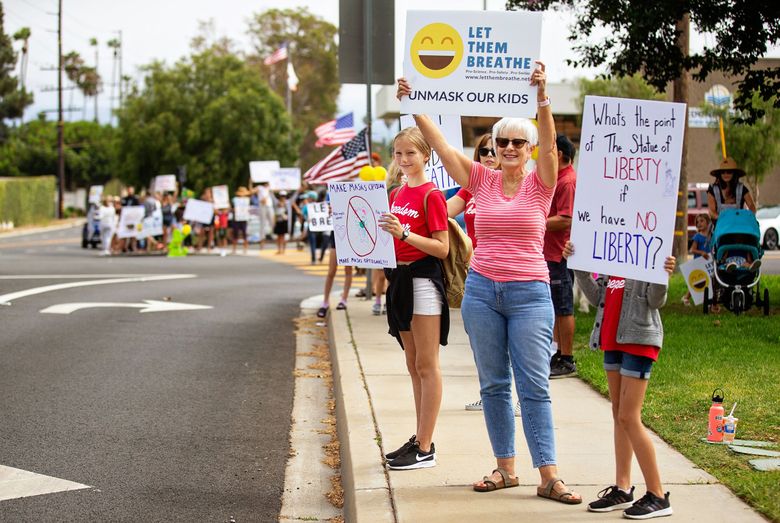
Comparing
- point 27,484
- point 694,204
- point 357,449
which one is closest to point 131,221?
point 694,204

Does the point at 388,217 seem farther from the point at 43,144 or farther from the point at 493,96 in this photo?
the point at 43,144

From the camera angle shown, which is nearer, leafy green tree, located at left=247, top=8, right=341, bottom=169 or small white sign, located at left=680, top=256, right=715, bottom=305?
small white sign, located at left=680, top=256, right=715, bottom=305

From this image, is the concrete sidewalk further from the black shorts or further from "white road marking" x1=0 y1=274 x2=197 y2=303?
"white road marking" x1=0 y1=274 x2=197 y2=303

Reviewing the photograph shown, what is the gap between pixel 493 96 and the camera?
18.8 feet

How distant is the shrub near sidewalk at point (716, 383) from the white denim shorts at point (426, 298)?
1373 millimetres

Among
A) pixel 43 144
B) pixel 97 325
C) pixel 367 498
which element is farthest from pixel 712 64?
pixel 43 144

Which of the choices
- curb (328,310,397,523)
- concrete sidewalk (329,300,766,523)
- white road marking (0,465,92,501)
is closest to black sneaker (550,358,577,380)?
concrete sidewalk (329,300,766,523)

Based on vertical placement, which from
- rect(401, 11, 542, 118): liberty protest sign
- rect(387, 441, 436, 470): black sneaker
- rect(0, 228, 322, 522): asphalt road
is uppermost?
rect(401, 11, 542, 118): liberty protest sign

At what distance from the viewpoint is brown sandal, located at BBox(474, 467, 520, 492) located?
546 centimetres

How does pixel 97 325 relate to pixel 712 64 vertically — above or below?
below

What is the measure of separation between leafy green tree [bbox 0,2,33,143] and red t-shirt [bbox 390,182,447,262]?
99.7m

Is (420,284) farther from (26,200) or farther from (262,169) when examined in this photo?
(26,200)

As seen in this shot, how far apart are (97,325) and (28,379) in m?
3.59

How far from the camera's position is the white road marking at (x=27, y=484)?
5926 mm
